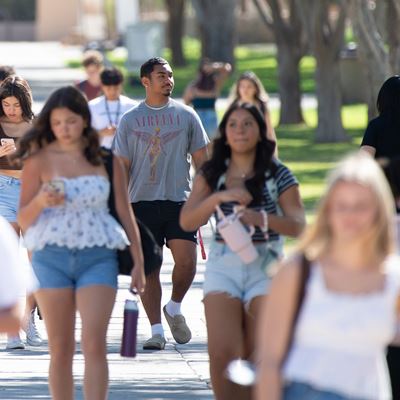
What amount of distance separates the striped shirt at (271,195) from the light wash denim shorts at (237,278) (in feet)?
0.30

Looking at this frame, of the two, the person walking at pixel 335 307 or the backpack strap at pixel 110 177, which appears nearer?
the person walking at pixel 335 307

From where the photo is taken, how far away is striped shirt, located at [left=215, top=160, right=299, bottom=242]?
291 inches

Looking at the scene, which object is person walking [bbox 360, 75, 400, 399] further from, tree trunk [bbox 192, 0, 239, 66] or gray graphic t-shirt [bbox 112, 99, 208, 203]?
tree trunk [bbox 192, 0, 239, 66]

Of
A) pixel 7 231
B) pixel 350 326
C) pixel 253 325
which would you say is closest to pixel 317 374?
pixel 350 326

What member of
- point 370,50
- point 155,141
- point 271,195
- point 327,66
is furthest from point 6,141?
point 327,66

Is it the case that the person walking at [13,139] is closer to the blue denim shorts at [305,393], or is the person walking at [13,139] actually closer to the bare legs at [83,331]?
the bare legs at [83,331]

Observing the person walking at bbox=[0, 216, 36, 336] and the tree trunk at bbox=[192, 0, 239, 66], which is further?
the tree trunk at bbox=[192, 0, 239, 66]

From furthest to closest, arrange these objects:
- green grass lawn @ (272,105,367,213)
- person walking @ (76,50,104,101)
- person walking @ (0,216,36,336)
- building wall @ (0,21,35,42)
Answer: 1. building wall @ (0,21,35,42)
2. green grass lawn @ (272,105,367,213)
3. person walking @ (76,50,104,101)
4. person walking @ (0,216,36,336)

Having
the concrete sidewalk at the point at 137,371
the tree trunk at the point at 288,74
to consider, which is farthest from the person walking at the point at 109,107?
the tree trunk at the point at 288,74

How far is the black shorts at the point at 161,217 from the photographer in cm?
1028

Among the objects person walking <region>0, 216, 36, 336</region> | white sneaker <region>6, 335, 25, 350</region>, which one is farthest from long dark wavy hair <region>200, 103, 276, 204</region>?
white sneaker <region>6, 335, 25, 350</region>

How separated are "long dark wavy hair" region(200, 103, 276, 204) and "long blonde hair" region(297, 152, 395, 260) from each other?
231 cm

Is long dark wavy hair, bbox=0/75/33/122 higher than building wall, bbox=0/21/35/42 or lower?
lower

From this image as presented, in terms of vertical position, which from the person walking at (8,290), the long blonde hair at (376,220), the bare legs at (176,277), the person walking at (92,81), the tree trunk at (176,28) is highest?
the tree trunk at (176,28)
